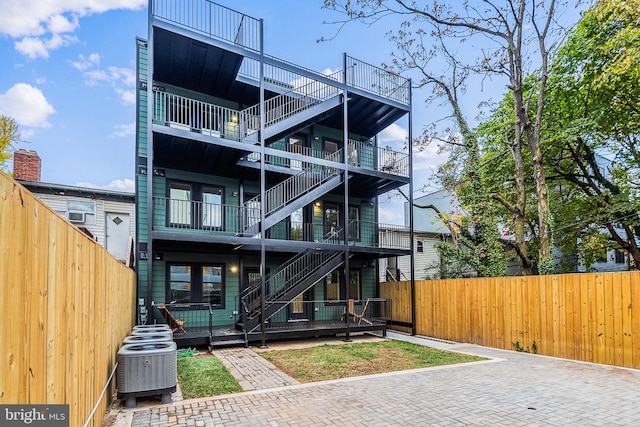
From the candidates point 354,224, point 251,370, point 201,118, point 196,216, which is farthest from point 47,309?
point 354,224

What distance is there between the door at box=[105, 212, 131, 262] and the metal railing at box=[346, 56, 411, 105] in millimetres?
11271

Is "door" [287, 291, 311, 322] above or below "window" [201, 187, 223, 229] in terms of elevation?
below

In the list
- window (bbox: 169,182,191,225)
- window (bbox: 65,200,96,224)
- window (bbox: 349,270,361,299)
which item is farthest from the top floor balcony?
window (bbox: 65,200,96,224)

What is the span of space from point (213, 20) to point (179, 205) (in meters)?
5.62

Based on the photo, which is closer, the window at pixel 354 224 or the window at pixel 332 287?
the window at pixel 332 287

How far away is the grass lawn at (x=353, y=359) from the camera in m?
7.38

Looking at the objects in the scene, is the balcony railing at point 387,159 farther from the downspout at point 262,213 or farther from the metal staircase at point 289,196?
the downspout at point 262,213

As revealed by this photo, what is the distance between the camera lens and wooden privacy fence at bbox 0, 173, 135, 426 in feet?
5.57

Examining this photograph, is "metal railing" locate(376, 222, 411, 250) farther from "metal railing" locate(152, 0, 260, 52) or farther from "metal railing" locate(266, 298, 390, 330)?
"metal railing" locate(152, 0, 260, 52)

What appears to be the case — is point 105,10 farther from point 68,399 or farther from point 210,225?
point 68,399

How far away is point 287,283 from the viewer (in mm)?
12352

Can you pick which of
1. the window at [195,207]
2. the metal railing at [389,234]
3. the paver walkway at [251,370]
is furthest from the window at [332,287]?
the paver walkway at [251,370]

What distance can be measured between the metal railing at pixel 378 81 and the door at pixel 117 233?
→ 37.0 ft

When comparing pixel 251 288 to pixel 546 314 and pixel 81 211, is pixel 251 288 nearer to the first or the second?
pixel 81 211
